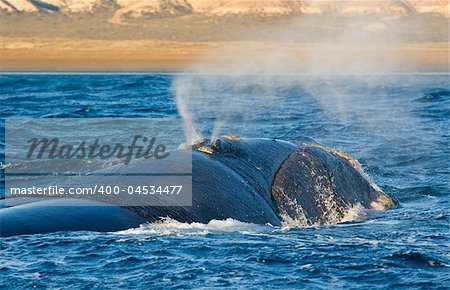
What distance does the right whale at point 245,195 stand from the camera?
976 cm

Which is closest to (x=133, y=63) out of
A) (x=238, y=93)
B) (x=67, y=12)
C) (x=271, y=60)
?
(x=271, y=60)

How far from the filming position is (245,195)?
11570 mm

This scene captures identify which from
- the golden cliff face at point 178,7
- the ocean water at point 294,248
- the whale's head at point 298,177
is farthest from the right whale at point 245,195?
the golden cliff face at point 178,7

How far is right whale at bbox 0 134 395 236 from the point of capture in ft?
32.0

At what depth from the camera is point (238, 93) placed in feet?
131

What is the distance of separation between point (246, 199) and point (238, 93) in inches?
1123

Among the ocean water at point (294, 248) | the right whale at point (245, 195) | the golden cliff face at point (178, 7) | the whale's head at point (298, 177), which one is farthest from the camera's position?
the golden cliff face at point (178, 7)

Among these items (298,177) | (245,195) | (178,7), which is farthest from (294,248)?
(178,7)

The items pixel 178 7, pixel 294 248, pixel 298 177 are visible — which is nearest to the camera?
pixel 294 248

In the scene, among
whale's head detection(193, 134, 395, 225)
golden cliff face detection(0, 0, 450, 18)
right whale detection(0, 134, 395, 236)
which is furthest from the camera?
golden cliff face detection(0, 0, 450, 18)

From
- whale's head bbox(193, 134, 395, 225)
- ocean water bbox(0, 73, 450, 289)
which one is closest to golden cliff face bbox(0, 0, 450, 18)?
ocean water bbox(0, 73, 450, 289)

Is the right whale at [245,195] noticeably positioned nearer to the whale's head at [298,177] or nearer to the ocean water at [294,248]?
the whale's head at [298,177]

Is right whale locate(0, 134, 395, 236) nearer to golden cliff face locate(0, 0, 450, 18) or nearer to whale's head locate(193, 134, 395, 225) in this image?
whale's head locate(193, 134, 395, 225)

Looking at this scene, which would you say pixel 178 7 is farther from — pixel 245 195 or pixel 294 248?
pixel 294 248
